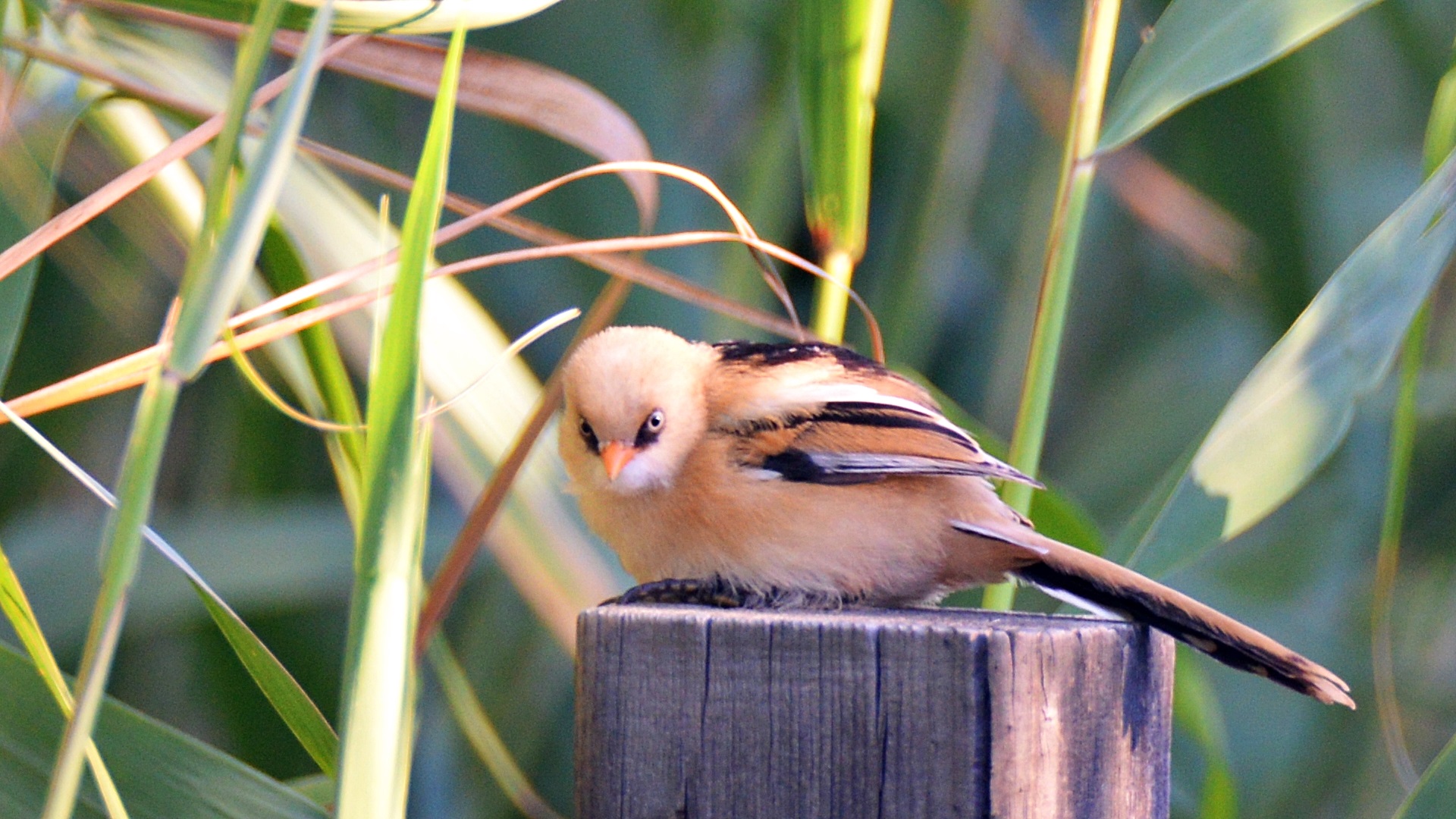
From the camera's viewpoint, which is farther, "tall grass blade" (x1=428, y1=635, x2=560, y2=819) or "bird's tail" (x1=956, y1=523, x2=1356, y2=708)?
"tall grass blade" (x1=428, y1=635, x2=560, y2=819)

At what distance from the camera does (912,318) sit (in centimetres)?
240

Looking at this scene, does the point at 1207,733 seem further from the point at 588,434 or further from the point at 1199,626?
the point at 588,434

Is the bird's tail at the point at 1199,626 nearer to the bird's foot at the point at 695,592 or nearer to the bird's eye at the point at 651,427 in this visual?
the bird's foot at the point at 695,592

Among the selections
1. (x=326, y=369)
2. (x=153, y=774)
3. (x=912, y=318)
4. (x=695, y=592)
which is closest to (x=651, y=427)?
(x=695, y=592)

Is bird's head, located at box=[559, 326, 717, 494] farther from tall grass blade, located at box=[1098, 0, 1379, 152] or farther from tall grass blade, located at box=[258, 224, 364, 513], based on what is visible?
tall grass blade, located at box=[1098, 0, 1379, 152]

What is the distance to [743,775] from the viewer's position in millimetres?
947

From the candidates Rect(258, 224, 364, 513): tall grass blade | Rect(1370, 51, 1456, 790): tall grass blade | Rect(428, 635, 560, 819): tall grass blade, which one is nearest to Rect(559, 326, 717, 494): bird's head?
Rect(258, 224, 364, 513): tall grass blade

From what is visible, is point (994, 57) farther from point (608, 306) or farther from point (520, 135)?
point (608, 306)

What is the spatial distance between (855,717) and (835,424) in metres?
0.47

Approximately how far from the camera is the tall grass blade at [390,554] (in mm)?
877

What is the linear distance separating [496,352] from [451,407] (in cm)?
10

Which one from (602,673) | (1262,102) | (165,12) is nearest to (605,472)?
(602,673)

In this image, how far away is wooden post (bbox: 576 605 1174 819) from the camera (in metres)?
0.91

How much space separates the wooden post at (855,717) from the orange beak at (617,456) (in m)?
0.41
